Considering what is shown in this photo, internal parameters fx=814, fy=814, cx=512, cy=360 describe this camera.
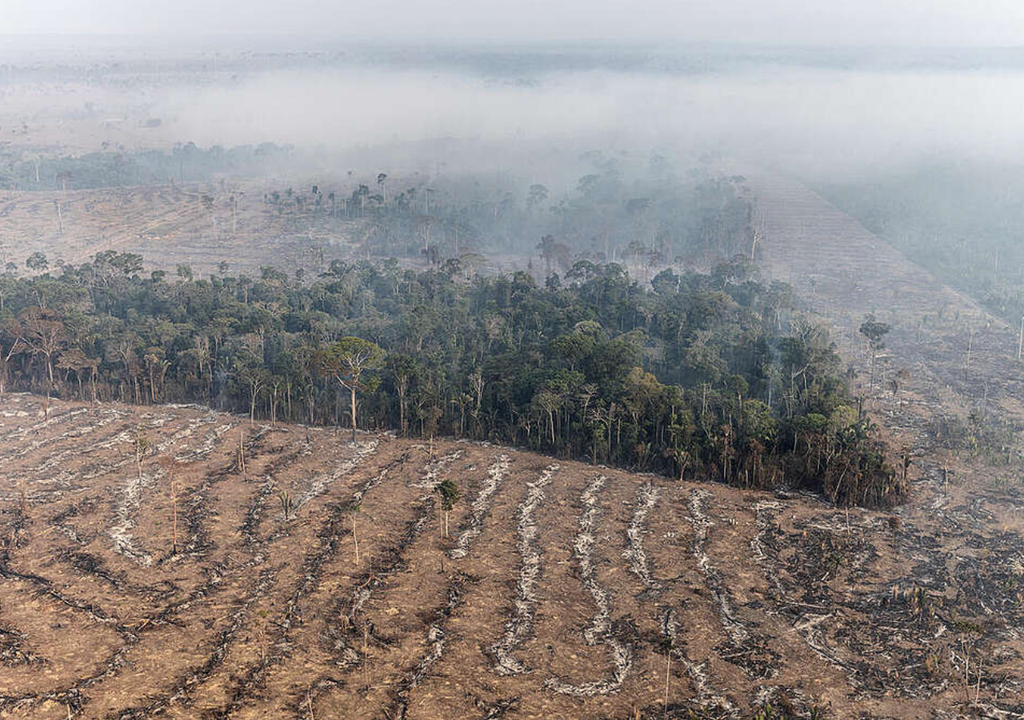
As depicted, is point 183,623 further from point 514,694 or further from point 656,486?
point 656,486

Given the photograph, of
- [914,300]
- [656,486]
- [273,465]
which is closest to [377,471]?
[273,465]

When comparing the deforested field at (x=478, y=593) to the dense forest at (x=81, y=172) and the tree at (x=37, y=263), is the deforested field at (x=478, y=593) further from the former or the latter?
the dense forest at (x=81, y=172)

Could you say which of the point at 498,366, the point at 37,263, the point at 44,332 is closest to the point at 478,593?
the point at 498,366

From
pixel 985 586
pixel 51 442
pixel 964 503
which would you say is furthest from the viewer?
pixel 51 442

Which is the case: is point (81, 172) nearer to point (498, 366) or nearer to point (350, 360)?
point (350, 360)

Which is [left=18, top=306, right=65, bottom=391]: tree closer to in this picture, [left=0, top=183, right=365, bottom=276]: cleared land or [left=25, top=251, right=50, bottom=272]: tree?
[left=25, top=251, right=50, bottom=272]: tree
